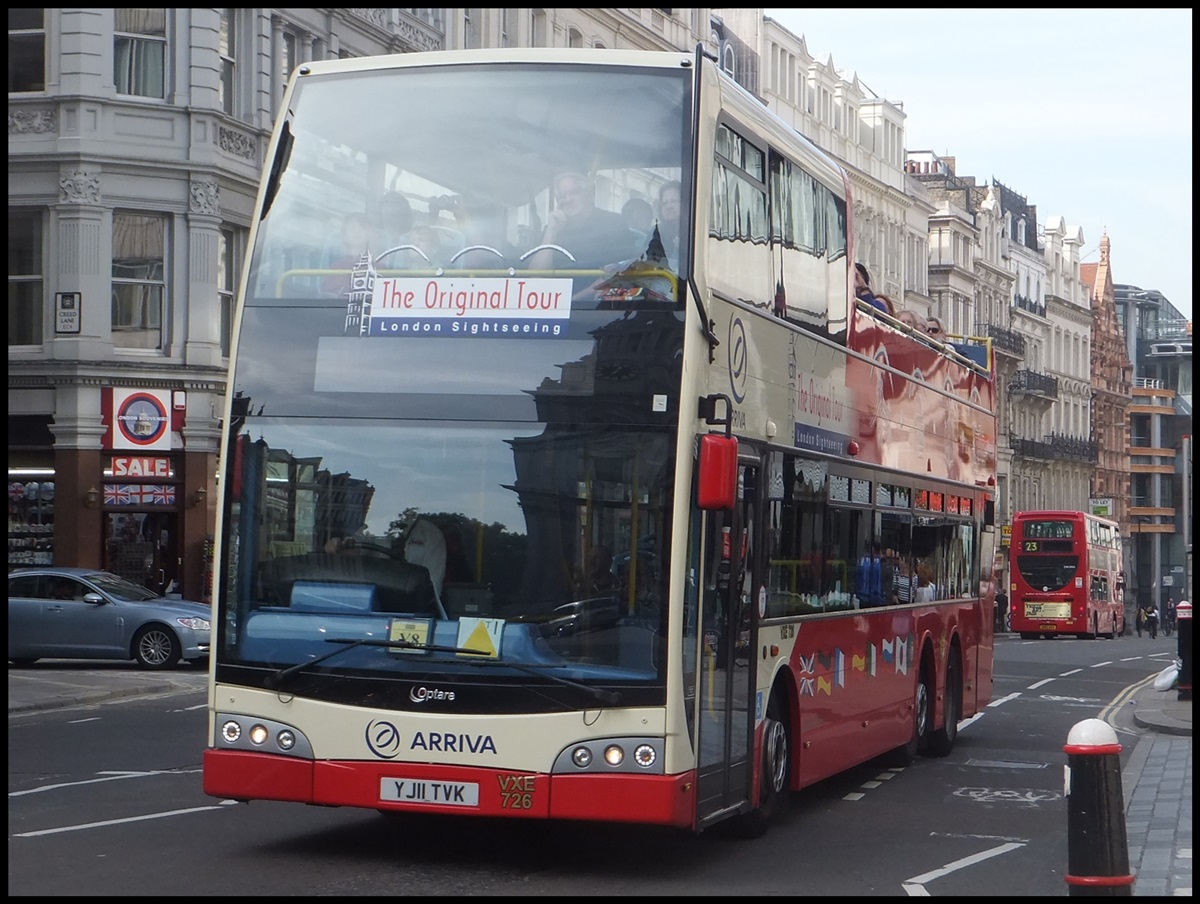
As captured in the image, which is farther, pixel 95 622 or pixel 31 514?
pixel 31 514

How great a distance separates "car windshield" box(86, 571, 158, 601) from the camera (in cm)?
2823

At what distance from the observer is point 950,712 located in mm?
18859

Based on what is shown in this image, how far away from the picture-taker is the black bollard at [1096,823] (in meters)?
9.22

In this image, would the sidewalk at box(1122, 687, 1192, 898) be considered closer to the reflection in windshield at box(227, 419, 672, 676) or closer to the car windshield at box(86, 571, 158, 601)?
the reflection in windshield at box(227, 419, 672, 676)

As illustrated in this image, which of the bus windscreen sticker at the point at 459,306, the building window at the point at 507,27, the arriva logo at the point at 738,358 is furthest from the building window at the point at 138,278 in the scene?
the bus windscreen sticker at the point at 459,306

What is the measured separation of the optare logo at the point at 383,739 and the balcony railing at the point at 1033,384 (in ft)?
312

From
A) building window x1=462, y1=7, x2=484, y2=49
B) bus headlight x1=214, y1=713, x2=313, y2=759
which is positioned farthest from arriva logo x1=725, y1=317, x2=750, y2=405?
building window x1=462, y1=7, x2=484, y2=49

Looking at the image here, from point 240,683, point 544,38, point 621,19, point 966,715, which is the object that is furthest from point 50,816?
point 621,19

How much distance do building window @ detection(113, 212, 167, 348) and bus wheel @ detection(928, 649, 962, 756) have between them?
20343mm

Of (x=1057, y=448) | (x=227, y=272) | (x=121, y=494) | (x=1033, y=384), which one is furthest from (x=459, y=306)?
(x=1057, y=448)

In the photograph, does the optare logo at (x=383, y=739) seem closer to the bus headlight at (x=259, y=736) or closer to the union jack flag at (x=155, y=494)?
the bus headlight at (x=259, y=736)

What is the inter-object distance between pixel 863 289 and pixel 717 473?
5636 millimetres

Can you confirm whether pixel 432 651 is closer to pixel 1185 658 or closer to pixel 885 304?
pixel 885 304

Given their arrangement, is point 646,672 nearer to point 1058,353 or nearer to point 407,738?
point 407,738
